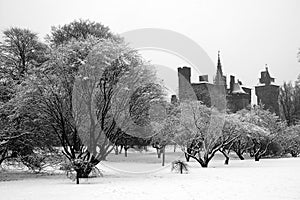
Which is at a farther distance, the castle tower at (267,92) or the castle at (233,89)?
the castle tower at (267,92)

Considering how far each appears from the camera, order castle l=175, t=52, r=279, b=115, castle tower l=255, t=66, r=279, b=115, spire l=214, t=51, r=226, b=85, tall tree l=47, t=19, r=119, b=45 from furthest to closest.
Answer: castle tower l=255, t=66, r=279, b=115 < spire l=214, t=51, r=226, b=85 < castle l=175, t=52, r=279, b=115 < tall tree l=47, t=19, r=119, b=45

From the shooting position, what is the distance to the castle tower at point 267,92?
72.7 metres

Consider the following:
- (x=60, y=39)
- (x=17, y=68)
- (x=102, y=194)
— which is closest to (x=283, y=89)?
(x=60, y=39)

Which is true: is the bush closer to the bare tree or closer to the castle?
the bare tree

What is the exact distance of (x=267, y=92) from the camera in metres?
74.8

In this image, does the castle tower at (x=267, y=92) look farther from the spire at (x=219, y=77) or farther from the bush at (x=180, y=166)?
the bush at (x=180, y=166)

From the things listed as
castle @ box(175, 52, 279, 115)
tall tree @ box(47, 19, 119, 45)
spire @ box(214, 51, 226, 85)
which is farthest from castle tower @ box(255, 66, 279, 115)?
tall tree @ box(47, 19, 119, 45)

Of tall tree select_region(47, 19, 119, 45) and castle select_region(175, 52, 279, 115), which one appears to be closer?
tall tree select_region(47, 19, 119, 45)

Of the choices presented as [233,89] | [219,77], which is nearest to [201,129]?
[219,77]

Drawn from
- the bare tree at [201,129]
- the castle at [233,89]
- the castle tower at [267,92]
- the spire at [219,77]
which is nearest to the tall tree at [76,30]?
the bare tree at [201,129]

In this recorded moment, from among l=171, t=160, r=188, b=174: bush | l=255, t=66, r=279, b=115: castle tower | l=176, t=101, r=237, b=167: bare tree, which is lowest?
l=171, t=160, r=188, b=174: bush

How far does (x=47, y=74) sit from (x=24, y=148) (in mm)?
4644

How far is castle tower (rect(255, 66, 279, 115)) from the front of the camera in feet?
238

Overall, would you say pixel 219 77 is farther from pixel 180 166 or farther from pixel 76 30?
pixel 180 166
